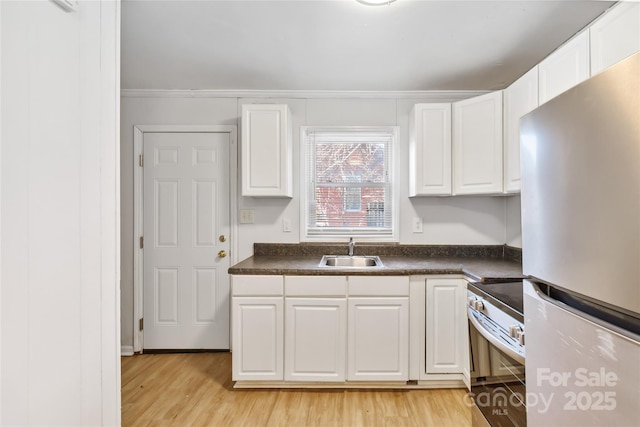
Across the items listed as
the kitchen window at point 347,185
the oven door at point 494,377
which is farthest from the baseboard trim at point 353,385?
the kitchen window at point 347,185

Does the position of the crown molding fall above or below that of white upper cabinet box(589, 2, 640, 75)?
above

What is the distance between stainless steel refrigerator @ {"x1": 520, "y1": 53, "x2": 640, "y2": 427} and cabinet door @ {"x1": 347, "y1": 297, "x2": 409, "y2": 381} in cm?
116

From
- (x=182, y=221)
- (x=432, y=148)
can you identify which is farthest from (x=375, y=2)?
(x=182, y=221)

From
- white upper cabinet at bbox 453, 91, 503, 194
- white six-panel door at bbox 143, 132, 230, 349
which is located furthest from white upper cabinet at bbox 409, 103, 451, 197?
white six-panel door at bbox 143, 132, 230, 349

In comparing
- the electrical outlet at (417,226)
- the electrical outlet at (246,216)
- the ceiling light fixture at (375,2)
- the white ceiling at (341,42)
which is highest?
the white ceiling at (341,42)

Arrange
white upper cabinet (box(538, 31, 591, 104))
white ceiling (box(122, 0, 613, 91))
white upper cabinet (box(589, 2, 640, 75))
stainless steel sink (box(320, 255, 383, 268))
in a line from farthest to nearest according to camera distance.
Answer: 1. stainless steel sink (box(320, 255, 383, 268))
2. white ceiling (box(122, 0, 613, 91))
3. white upper cabinet (box(538, 31, 591, 104))
4. white upper cabinet (box(589, 2, 640, 75))

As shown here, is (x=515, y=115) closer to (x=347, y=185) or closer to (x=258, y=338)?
(x=347, y=185)

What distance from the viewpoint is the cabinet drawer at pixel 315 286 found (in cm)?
202

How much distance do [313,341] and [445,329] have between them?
932 millimetres

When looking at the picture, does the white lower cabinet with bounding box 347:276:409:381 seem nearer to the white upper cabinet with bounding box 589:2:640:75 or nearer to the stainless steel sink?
the stainless steel sink

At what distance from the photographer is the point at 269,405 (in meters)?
1.90

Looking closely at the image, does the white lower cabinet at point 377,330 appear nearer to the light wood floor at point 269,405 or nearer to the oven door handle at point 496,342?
the light wood floor at point 269,405

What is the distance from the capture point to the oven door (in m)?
1.00
